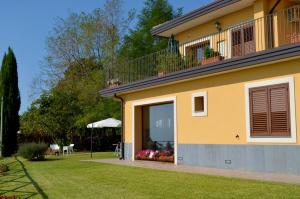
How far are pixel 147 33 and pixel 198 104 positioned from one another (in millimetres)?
18584

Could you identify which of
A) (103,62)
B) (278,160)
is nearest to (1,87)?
(103,62)

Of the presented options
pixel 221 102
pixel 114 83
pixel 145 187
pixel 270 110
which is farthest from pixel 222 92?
pixel 114 83

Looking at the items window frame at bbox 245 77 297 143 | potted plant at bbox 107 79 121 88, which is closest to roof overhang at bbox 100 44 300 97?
window frame at bbox 245 77 297 143

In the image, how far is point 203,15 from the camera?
17.1 m

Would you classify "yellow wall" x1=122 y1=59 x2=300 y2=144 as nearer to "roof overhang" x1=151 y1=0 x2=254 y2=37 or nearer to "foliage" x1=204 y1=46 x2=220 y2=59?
"foliage" x1=204 y1=46 x2=220 y2=59

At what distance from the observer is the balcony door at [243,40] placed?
15461mm

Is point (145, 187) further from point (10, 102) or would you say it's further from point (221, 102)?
point (10, 102)

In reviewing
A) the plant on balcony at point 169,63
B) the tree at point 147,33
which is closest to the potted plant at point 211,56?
the plant on balcony at point 169,63

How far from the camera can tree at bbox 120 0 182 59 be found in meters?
32.2

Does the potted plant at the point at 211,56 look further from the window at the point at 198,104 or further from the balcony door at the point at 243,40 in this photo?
the balcony door at the point at 243,40

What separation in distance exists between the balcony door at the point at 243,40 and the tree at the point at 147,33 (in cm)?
1591

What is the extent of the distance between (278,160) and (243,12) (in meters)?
7.01

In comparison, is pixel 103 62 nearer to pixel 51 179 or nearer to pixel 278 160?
pixel 51 179

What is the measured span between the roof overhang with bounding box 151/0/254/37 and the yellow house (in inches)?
1.6
